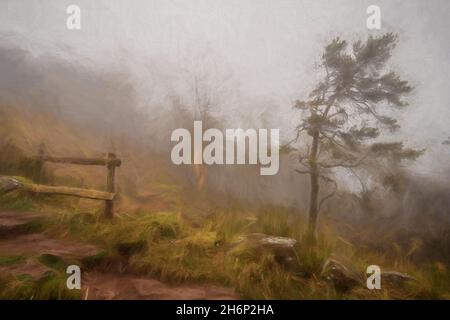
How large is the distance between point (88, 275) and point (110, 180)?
3.72 feet

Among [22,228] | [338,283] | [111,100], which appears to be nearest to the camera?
[338,283]

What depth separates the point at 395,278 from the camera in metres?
3.88

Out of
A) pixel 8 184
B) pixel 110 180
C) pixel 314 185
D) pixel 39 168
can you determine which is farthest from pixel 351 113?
pixel 8 184

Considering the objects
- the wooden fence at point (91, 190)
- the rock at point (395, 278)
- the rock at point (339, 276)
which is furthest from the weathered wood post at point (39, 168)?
the rock at point (395, 278)

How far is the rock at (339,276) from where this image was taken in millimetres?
3746

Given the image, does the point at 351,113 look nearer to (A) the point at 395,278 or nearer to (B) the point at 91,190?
(A) the point at 395,278

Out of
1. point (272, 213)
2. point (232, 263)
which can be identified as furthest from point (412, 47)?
point (232, 263)

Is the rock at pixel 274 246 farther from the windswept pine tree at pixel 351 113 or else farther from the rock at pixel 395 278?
the rock at pixel 395 278

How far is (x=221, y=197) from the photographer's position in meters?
4.27

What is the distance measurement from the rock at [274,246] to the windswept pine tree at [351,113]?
430 millimetres

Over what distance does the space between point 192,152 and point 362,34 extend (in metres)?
2.60
